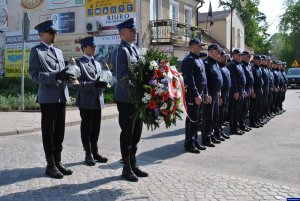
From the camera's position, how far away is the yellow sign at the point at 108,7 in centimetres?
2066

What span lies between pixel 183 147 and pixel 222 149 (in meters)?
0.78

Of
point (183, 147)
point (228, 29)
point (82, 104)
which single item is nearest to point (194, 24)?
point (228, 29)

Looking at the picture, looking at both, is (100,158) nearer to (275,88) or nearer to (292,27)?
(275,88)

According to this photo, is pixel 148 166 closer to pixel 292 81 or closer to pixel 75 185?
pixel 75 185

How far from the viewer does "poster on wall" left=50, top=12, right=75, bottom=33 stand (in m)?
22.7

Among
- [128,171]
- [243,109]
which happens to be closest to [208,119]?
[243,109]

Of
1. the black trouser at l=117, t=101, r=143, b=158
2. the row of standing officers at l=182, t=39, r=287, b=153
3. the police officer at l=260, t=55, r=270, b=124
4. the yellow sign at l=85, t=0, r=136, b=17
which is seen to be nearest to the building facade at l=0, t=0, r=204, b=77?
the yellow sign at l=85, t=0, r=136, b=17

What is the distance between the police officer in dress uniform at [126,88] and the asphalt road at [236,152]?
1.23 m

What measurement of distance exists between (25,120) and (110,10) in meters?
10.9

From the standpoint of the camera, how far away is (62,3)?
22797 mm

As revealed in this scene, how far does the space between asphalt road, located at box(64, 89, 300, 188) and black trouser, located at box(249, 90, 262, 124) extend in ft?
1.67

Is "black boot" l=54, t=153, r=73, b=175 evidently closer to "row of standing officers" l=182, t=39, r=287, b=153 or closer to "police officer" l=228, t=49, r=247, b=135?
"row of standing officers" l=182, t=39, r=287, b=153

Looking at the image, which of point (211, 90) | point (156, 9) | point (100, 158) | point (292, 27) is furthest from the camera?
point (292, 27)

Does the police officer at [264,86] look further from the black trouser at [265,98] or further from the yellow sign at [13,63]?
the yellow sign at [13,63]
